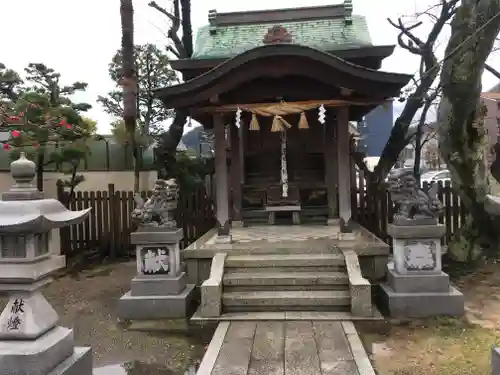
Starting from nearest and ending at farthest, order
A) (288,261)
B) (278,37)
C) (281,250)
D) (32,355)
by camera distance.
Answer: (32,355)
(288,261)
(281,250)
(278,37)

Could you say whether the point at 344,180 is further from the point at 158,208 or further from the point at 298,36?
the point at 298,36

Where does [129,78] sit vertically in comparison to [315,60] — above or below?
above

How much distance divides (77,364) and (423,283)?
530 cm

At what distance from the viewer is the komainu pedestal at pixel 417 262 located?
7.12 meters

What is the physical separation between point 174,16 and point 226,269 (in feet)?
38.3

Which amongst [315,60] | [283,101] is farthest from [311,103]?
[315,60]

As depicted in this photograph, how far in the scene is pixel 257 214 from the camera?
12.0m

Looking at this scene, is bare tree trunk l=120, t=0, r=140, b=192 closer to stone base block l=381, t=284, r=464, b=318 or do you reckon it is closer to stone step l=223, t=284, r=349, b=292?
stone step l=223, t=284, r=349, b=292

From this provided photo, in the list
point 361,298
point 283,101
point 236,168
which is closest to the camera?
point 361,298

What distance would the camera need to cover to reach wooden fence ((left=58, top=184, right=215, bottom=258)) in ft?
40.4

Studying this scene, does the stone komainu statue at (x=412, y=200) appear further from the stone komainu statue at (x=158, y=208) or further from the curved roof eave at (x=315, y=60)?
the stone komainu statue at (x=158, y=208)

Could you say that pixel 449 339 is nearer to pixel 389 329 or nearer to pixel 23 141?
pixel 389 329

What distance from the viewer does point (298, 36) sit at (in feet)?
40.2

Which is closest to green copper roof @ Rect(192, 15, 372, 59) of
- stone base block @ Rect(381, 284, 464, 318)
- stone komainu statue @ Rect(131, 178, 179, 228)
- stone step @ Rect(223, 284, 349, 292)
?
stone komainu statue @ Rect(131, 178, 179, 228)
